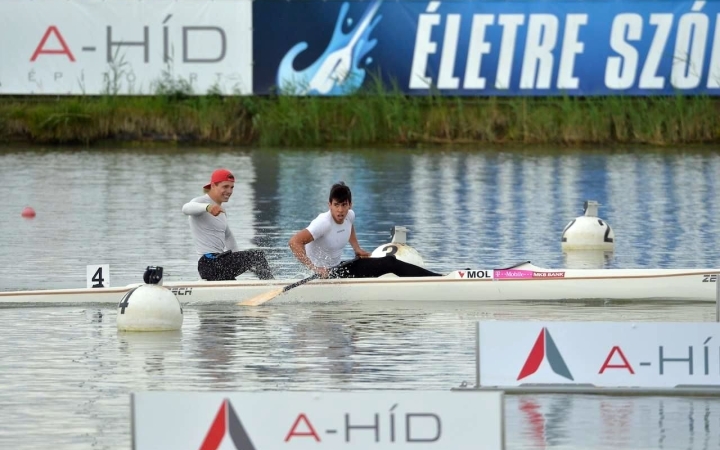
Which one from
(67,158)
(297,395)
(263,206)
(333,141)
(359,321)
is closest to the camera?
(297,395)

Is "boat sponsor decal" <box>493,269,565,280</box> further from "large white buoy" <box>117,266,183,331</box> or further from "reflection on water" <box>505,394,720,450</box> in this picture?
"reflection on water" <box>505,394,720,450</box>

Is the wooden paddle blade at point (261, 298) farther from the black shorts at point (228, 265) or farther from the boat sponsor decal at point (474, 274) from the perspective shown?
the boat sponsor decal at point (474, 274)

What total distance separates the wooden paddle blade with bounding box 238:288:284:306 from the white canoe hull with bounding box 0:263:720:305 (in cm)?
6

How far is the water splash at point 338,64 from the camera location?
34312 millimetres

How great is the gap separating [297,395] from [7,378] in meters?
4.64

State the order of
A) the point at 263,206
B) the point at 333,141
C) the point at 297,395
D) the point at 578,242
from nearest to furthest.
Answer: the point at 297,395
the point at 578,242
the point at 263,206
the point at 333,141

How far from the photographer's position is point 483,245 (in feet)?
65.1

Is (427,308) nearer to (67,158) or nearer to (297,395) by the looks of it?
(297,395)

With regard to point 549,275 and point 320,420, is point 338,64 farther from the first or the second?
point 320,420

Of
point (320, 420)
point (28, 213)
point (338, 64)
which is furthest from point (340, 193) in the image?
point (338, 64)

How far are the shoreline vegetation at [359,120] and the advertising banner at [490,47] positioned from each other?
33 centimetres

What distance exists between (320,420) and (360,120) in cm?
2721

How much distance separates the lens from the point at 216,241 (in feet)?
49.9

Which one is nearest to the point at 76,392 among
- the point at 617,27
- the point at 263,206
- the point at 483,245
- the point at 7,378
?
the point at 7,378
